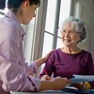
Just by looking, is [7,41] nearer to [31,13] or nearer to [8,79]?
[8,79]

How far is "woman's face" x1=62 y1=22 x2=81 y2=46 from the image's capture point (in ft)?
5.54

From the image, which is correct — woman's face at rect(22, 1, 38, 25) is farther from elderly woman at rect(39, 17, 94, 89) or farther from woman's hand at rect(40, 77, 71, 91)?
elderly woman at rect(39, 17, 94, 89)

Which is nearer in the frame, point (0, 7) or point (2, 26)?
point (2, 26)

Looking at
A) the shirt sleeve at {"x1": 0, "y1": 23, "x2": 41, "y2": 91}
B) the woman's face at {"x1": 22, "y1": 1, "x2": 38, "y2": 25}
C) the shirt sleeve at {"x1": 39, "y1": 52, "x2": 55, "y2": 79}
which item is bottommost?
the shirt sleeve at {"x1": 39, "y1": 52, "x2": 55, "y2": 79}

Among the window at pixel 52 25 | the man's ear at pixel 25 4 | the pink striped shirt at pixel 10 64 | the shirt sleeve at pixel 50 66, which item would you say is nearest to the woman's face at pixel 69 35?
the shirt sleeve at pixel 50 66

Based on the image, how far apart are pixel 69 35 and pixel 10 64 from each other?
3.63 feet

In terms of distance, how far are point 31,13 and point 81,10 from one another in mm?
2615

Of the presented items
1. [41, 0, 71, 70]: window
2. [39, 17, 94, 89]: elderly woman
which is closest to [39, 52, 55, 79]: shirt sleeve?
→ [39, 17, 94, 89]: elderly woman

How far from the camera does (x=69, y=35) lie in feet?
5.58

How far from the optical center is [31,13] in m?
1.01

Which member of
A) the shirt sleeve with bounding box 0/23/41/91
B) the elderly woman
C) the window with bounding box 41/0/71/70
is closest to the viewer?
the shirt sleeve with bounding box 0/23/41/91

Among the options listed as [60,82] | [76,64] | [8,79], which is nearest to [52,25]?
[76,64]

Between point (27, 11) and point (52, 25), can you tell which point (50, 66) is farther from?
point (52, 25)

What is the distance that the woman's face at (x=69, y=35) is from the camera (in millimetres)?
1688
